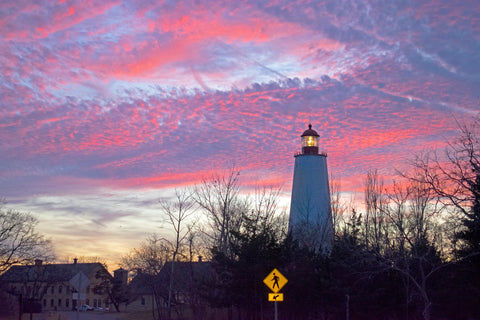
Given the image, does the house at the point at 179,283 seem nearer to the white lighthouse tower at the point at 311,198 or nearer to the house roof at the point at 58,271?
the white lighthouse tower at the point at 311,198

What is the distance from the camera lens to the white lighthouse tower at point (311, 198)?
45.2 metres

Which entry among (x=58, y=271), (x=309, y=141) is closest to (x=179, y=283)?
(x=309, y=141)

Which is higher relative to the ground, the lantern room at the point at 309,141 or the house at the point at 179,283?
the lantern room at the point at 309,141

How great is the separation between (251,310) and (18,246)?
25220 mm

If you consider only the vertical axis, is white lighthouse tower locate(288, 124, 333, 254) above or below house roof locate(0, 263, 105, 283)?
above

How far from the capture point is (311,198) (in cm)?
4516

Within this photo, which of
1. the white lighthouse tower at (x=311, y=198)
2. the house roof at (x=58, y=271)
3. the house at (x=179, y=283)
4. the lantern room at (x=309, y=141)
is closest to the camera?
the house at (x=179, y=283)

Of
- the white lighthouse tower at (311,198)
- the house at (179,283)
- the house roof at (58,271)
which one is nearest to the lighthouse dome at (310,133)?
the white lighthouse tower at (311,198)

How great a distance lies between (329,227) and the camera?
46.7 m

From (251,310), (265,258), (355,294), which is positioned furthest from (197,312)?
(355,294)

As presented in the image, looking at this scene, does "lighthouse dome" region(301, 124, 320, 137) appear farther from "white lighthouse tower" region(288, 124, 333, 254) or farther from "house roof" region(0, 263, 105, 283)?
"house roof" region(0, 263, 105, 283)

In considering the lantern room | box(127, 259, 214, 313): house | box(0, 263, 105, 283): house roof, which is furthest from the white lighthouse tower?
box(0, 263, 105, 283): house roof

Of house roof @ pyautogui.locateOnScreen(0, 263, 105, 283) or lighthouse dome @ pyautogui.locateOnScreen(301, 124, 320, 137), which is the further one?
house roof @ pyautogui.locateOnScreen(0, 263, 105, 283)

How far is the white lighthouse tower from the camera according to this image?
148 feet
